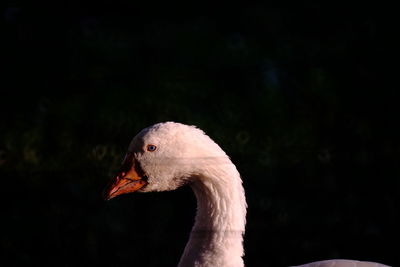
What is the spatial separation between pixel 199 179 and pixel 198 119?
82.3 inches

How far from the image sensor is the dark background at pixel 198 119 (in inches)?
147

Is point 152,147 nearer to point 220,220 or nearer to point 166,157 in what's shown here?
point 166,157

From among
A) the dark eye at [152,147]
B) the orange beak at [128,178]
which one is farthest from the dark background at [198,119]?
the dark eye at [152,147]

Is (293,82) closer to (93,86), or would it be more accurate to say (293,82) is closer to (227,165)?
(93,86)

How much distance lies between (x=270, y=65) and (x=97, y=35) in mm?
1480

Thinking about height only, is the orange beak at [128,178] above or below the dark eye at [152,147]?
below

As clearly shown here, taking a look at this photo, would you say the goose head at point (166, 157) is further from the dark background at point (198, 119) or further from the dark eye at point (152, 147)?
the dark background at point (198, 119)

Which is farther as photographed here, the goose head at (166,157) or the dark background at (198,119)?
the dark background at (198,119)

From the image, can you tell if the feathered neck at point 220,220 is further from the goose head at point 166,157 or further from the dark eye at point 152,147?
the dark eye at point 152,147

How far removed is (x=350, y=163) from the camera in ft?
13.4

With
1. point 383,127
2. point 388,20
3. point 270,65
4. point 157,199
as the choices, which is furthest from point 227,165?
point 388,20

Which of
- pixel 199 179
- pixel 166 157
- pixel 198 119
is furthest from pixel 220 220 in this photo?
pixel 198 119

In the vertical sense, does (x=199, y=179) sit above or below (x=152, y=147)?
below

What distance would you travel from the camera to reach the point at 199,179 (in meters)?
2.15
